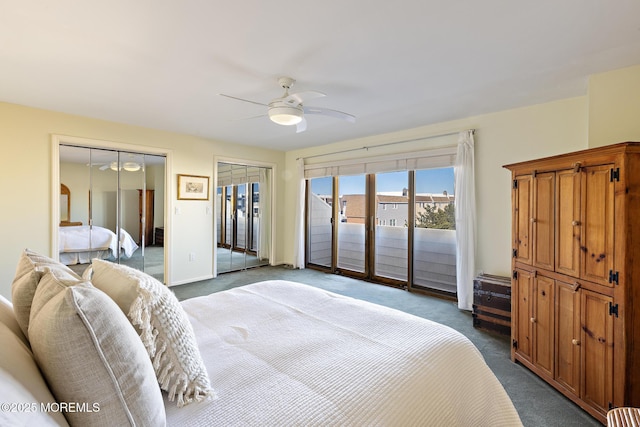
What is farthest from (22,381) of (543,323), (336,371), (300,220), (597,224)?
(300,220)

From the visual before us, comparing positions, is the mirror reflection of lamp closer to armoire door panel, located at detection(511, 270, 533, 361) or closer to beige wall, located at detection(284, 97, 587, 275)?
beige wall, located at detection(284, 97, 587, 275)

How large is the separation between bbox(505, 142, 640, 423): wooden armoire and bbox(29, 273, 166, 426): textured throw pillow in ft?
7.98

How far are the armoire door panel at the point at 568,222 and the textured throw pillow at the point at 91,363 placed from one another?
253 cm

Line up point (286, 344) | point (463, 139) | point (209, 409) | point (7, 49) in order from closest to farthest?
point (209, 409) < point (286, 344) < point (7, 49) < point (463, 139)

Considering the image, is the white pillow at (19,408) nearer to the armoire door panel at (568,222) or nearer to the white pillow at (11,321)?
the white pillow at (11,321)

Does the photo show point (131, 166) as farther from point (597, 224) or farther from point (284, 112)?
point (597, 224)

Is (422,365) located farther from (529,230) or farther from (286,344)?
(529,230)

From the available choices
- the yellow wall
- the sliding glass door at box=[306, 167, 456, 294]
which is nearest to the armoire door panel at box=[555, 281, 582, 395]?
the yellow wall

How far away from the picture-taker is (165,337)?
3.29ft

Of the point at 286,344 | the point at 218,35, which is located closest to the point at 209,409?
the point at 286,344

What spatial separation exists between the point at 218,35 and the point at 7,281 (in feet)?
12.6

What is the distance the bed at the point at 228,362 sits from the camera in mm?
735

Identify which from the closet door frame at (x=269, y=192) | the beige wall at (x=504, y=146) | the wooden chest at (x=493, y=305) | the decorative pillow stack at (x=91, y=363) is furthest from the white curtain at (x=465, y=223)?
the decorative pillow stack at (x=91, y=363)

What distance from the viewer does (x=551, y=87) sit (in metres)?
2.81
